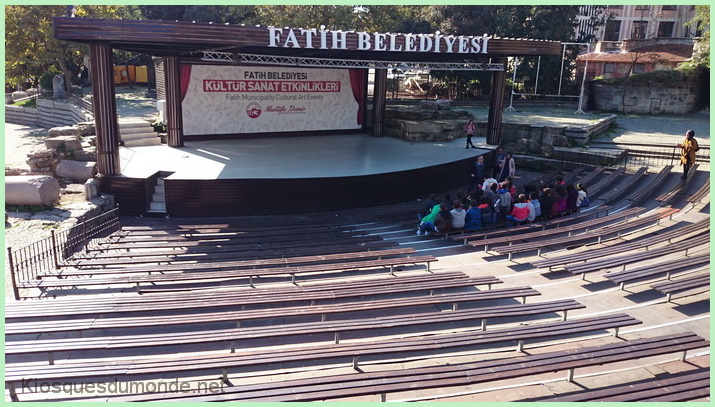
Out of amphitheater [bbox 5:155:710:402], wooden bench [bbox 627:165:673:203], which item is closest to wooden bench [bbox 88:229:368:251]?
amphitheater [bbox 5:155:710:402]

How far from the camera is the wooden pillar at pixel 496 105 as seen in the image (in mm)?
20000

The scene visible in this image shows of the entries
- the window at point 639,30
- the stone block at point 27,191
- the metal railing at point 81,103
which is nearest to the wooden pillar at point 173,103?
the stone block at point 27,191

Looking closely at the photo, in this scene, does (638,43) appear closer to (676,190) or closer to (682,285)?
(676,190)

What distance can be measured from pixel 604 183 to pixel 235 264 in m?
12.2

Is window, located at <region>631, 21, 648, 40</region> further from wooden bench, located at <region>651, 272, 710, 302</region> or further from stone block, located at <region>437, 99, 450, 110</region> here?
wooden bench, located at <region>651, 272, 710, 302</region>

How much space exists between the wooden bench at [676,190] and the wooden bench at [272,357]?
29.0 ft

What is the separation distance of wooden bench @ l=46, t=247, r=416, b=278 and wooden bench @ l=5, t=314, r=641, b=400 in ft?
9.21

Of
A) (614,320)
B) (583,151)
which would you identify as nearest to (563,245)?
(614,320)

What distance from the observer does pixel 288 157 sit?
17.5 metres

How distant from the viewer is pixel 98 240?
11.5 metres

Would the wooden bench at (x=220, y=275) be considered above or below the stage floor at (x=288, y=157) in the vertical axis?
below

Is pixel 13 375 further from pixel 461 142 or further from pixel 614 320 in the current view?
pixel 461 142

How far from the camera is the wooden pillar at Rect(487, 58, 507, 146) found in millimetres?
20000

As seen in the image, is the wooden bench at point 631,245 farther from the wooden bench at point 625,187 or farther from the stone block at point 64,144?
the stone block at point 64,144
